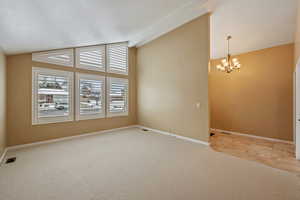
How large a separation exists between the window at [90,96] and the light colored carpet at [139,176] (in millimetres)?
1464

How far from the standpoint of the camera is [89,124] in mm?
4539

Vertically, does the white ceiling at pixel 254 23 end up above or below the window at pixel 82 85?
above

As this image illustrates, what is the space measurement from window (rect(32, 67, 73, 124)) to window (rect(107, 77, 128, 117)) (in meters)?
1.29

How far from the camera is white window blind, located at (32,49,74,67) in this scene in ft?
11.9

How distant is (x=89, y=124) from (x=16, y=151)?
1836 millimetres

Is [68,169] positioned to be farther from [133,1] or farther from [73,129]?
[133,1]

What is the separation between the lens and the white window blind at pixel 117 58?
5078 mm

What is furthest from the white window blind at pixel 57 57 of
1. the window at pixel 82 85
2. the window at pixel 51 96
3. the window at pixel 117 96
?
the window at pixel 117 96

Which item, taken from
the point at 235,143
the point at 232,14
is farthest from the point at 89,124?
the point at 232,14

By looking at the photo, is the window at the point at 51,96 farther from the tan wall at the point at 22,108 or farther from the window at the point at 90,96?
the window at the point at 90,96

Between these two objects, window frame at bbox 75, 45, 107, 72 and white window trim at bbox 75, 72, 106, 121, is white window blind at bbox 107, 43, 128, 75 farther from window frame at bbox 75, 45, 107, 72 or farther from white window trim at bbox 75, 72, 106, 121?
white window trim at bbox 75, 72, 106, 121

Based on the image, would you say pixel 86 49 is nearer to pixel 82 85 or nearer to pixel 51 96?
pixel 82 85

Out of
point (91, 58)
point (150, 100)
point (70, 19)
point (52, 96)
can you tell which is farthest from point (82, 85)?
point (150, 100)

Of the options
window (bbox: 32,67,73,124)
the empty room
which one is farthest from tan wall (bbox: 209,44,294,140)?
window (bbox: 32,67,73,124)
